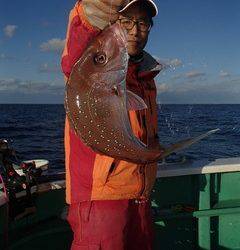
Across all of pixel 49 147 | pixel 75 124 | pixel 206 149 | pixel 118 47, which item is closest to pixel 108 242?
pixel 75 124

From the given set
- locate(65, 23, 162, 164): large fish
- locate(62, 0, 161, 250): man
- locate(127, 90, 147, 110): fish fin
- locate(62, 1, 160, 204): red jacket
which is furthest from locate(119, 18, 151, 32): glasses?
locate(127, 90, 147, 110): fish fin

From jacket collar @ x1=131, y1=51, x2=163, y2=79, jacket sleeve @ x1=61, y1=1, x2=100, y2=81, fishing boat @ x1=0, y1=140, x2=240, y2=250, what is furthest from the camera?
fishing boat @ x1=0, y1=140, x2=240, y2=250

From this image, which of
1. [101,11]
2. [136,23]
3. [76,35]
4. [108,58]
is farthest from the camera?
[136,23]

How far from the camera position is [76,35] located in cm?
273

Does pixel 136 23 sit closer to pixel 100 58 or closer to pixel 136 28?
pixel 136 28

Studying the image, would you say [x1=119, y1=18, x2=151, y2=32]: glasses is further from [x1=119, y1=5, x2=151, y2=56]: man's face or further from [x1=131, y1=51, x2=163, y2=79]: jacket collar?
[x1=131, y1=51, x2=163, y2=79]: jacket collar

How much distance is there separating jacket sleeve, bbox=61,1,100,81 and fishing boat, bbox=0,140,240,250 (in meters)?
1.40

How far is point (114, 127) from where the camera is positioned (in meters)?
2.34

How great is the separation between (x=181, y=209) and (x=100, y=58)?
2.54 metres

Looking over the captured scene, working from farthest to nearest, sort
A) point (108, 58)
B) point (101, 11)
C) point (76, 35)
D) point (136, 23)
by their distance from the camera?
point (136, 23)
point (76, 35)
point (101, 11)
point (108, 58)

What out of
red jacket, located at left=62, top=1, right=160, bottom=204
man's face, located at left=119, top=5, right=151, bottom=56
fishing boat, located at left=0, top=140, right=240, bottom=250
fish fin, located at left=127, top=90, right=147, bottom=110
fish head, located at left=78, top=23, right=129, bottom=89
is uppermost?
man's face, located at left=119, top=5, right=151, bottom=56

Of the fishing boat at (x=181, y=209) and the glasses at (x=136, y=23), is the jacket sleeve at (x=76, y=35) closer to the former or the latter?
the glasses at (x=136, y=23)

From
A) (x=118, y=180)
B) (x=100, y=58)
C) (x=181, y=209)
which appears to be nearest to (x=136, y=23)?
(x=100, y=58)

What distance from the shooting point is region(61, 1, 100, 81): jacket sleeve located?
8.84 ft
